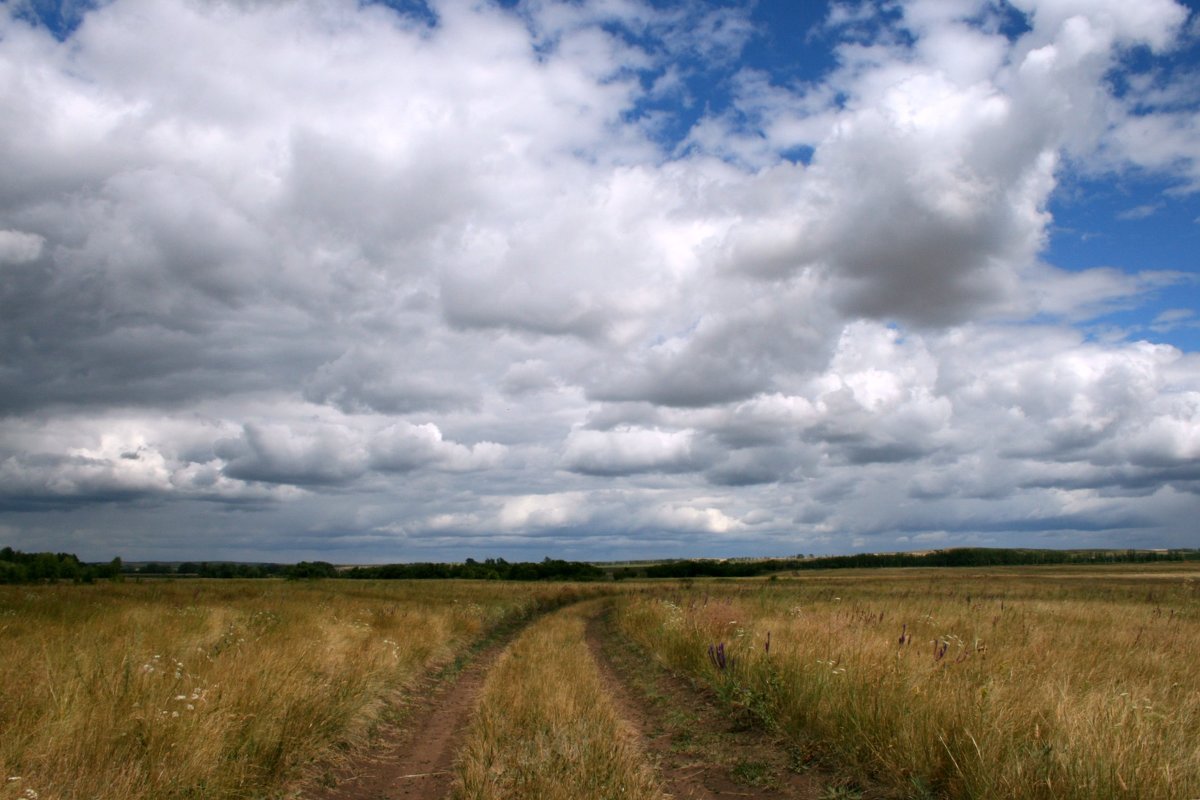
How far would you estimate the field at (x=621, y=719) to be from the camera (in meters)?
5.63

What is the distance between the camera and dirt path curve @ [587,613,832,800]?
6.77 meters

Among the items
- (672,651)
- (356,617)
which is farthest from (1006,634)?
(356,617)

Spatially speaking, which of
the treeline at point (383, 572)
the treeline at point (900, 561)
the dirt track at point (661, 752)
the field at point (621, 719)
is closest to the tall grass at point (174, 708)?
the field at point (621, 719)

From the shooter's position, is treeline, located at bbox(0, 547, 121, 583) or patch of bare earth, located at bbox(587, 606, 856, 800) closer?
patch of bare earth, located at bbox(587, 606, 856, 800)

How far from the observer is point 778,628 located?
44.2 feet

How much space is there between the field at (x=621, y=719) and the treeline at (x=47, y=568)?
4509cm

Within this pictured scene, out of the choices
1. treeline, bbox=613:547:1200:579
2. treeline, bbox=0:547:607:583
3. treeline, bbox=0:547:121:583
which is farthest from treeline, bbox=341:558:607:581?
treeline, bbox=0:547:121:583

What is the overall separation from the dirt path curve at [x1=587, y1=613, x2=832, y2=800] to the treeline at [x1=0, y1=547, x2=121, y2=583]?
153 ft

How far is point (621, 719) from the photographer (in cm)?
967

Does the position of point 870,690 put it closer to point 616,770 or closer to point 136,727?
point 616,770

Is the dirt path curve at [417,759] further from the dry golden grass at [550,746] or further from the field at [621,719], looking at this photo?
the dry golden grass at [550,746]

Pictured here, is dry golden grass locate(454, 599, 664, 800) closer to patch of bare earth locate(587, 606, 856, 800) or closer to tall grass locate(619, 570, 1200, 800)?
patch of bare earth locate(587, 606, 856, 800)

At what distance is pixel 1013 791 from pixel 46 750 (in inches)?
285

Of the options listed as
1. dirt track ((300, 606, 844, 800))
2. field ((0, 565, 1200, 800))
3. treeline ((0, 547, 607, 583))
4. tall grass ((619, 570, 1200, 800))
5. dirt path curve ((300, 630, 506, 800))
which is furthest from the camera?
treeline ((0, 547, 607, 583))
